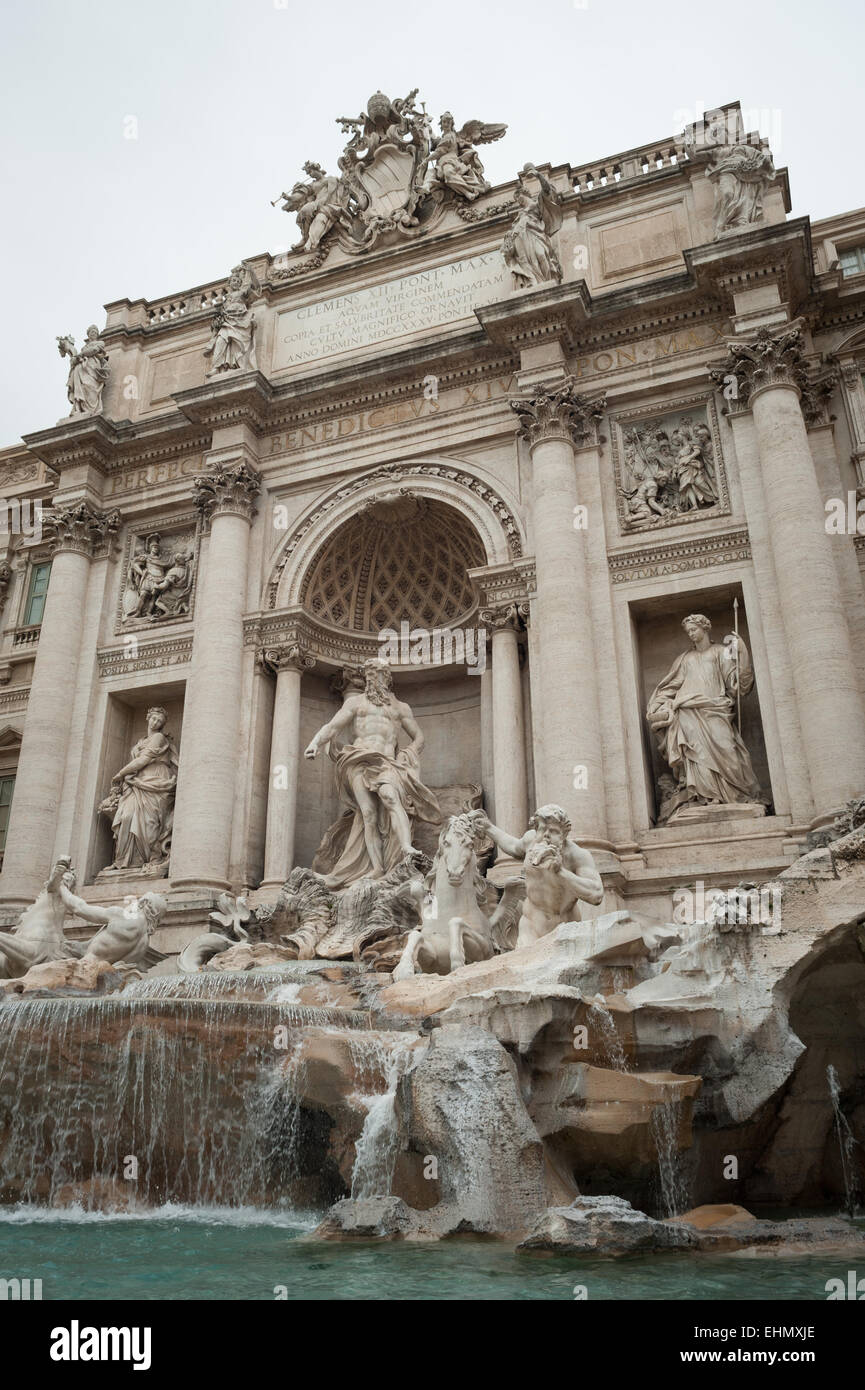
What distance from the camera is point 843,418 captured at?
1658cm

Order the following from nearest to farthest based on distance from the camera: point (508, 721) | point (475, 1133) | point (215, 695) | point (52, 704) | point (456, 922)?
point (475, 1133), point (456, 922), point (508, 721), point (215, 695), point (52, 704)

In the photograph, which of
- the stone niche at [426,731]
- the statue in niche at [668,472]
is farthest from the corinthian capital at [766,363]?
the stone niche at [426,731]

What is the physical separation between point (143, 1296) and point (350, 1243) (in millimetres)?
1569

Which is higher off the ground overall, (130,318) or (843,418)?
(130,318)

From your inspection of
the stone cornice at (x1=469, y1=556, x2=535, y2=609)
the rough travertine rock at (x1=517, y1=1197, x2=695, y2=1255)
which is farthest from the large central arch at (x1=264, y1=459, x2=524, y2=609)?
the rough travertine rock at (x1=517, y1=1197, x2=695, y2=1255)

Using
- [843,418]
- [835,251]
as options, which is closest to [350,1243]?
[843,418]

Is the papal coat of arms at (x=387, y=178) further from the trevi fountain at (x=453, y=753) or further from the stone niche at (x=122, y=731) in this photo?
the stone niche at (x=122, y=731)

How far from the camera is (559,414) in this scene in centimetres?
1714

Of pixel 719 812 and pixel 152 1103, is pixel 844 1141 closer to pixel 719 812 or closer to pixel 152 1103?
pixel 152 1103

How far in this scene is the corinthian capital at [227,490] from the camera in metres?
19.1

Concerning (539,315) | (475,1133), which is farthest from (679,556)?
(475,1133)

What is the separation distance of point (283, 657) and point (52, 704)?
447 centimetres
